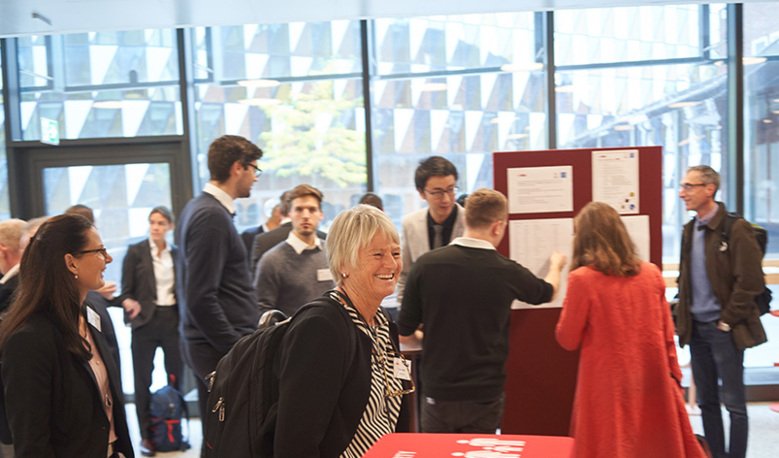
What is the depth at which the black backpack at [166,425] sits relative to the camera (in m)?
4.74

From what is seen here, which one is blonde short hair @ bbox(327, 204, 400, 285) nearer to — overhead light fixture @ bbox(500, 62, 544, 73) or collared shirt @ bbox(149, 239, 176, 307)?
collared shirt @ bbox(149, 239, 176, 307)

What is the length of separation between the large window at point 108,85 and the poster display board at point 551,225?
3360 millimetres

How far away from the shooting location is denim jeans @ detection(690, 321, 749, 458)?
147 inches

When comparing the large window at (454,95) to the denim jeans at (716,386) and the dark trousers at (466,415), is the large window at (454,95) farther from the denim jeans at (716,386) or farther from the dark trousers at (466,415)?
the dark trousers at (466,415)

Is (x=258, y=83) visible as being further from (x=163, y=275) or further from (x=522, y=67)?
(x=522, y=67)

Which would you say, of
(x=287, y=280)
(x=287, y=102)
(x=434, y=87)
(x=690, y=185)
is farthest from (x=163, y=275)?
(x=690, y=185)

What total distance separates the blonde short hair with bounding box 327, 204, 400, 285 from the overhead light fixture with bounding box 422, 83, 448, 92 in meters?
4.23

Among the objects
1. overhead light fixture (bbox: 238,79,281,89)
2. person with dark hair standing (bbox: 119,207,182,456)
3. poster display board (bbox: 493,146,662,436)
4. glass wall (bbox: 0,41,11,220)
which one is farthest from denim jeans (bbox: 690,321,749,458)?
glass wall (bbox: 0,41,11,220)

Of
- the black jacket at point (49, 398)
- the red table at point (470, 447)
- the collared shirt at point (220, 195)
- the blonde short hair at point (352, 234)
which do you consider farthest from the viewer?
the collared shirt at point (220, 195)

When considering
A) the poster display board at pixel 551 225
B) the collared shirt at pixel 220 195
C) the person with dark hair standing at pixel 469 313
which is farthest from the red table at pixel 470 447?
the poster display board at pixel 551 225

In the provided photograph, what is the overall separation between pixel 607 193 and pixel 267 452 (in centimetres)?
256

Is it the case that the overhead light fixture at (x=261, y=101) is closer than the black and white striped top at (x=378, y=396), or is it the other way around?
the black and white striped top at (x=378, y=396)

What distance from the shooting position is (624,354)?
293 centimetres

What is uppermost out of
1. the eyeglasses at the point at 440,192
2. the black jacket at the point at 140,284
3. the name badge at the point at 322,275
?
the eyeglasses at the point at 440,192
